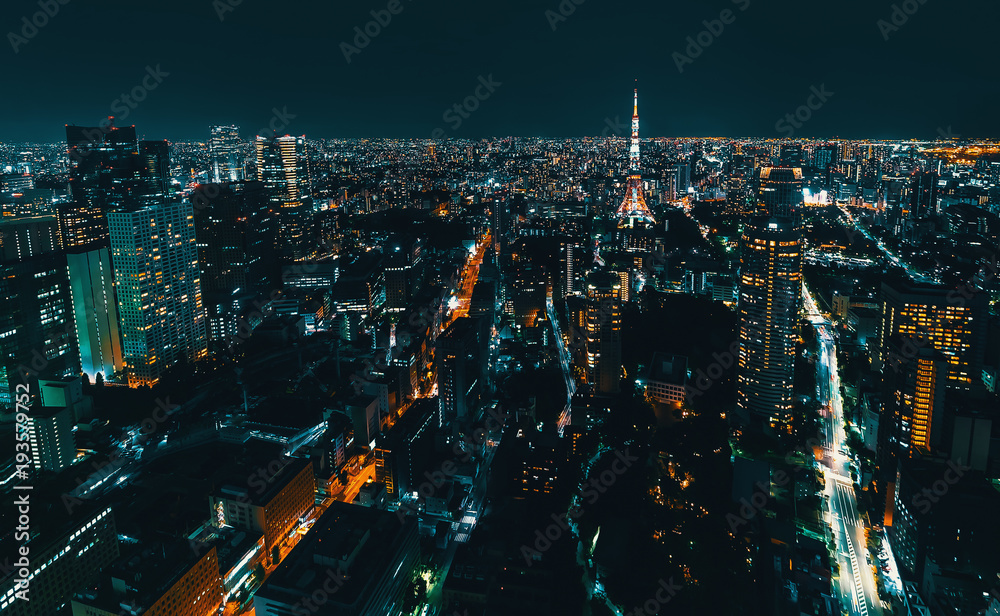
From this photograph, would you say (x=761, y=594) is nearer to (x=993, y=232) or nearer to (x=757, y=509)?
(x=757, y=509)

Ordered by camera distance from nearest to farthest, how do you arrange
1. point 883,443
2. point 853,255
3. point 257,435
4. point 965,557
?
point 965,557 < point 883,443 < point 257,435 < point 853,255

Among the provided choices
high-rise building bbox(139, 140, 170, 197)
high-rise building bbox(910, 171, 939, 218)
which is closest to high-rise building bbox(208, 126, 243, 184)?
high-rise building bbox(139, 140, 170, 197)

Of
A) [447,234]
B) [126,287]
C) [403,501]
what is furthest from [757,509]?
[447,234]

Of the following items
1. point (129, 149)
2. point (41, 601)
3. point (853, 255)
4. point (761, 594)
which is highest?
point (129, 149)

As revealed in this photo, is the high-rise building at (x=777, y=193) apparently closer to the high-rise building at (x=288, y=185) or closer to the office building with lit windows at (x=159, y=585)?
the high-rise building at (x=288, y=185)

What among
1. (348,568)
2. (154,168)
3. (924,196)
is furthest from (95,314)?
(924,196)

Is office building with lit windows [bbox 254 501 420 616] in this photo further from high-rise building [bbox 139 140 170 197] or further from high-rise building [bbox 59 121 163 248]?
high-rise building [bbox 139 140 170 197]
